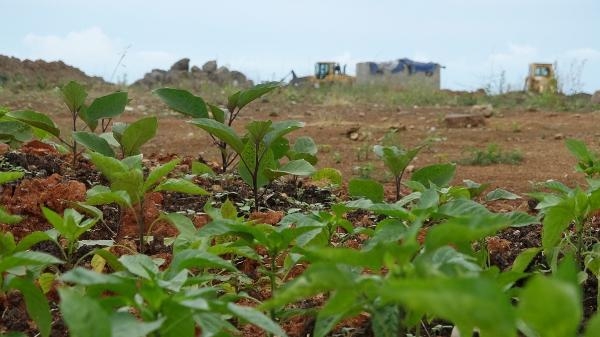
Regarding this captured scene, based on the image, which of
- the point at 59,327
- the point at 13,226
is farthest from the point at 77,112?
the point at 59,327

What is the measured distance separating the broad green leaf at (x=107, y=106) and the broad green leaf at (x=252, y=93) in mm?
416

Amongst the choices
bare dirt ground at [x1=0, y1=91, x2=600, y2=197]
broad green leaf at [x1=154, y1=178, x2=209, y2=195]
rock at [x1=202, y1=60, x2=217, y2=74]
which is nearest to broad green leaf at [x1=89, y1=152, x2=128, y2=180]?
broad green leaf at [x1=154, y1=178, x2=209, y2=195]

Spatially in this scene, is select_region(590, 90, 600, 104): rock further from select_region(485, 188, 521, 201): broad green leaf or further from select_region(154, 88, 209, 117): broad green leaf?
select_region(485, 188, 521, 201): broad green leaf

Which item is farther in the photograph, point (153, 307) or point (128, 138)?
point (128, 138)

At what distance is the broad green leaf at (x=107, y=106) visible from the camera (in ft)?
10.2

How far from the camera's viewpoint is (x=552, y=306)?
71 centimetres

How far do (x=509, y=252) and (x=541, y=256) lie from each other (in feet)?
0.29

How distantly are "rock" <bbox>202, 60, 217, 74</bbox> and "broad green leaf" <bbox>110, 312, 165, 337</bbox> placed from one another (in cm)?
2940

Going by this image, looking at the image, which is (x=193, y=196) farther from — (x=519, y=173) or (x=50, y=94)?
(x=50, y=94)

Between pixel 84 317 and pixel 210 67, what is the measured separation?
98.7ft

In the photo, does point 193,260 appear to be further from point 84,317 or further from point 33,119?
point 33,119

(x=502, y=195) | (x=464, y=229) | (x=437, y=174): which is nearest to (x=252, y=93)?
(x=437, y=174)

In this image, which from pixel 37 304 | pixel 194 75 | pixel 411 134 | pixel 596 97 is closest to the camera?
pixel 37 304

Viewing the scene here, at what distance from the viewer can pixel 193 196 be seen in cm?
305
